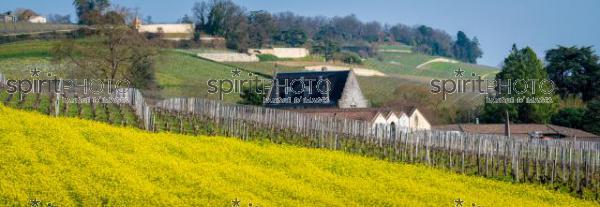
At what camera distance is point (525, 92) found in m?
94.2

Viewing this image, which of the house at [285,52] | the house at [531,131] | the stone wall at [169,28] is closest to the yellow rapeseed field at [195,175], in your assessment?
the house at [531,131]

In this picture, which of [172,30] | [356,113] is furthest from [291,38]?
[356,113]

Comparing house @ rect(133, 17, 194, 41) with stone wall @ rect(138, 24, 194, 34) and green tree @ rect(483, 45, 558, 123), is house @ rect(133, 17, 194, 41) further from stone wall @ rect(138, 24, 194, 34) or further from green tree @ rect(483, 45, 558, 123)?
green tree @ rect(483, 45, 558, 123)

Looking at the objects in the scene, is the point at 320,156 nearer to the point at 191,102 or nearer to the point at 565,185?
the point at 565,185

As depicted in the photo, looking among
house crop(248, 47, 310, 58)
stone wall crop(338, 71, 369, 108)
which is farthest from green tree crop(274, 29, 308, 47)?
stone wall crop(338, 71, 369, 108)

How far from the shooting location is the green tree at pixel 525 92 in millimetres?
93938

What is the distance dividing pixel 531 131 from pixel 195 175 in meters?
52.1

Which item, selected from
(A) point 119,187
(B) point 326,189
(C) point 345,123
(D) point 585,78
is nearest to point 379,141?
(C) point 345,123

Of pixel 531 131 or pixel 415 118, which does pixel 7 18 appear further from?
pixel 531 131

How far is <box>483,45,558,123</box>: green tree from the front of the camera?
93938 millimetres

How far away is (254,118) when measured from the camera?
61.9 metres

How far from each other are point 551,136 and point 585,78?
26.7 metres

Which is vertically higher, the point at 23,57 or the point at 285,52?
the point at 285,52

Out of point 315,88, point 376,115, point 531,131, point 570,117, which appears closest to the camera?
point 376,115
